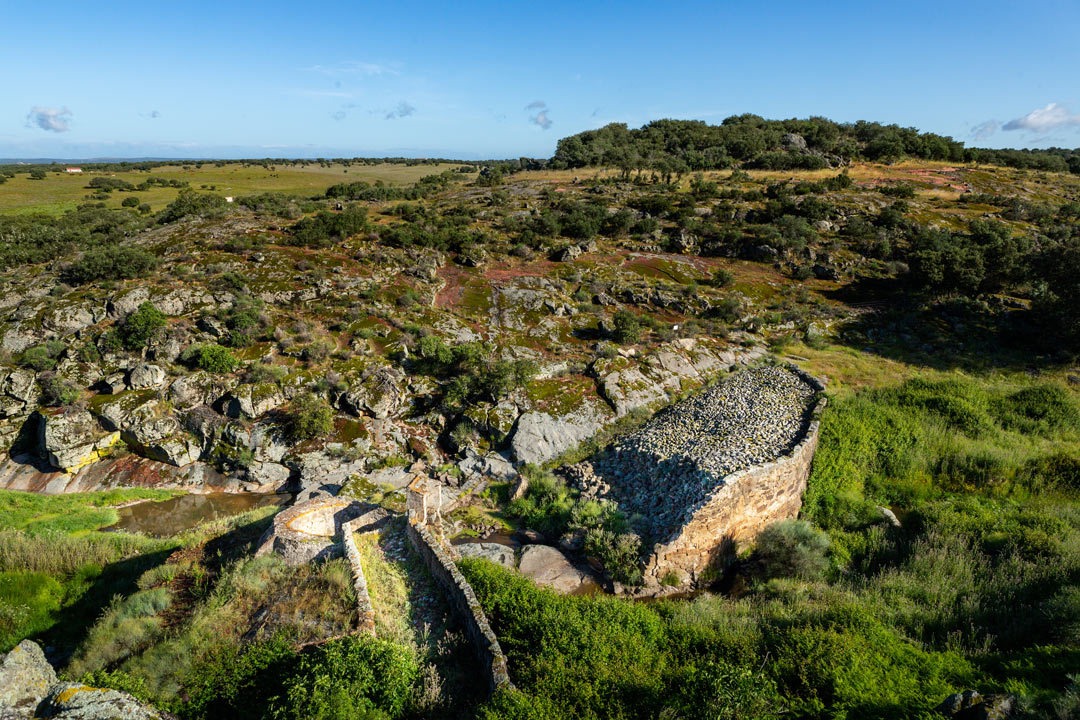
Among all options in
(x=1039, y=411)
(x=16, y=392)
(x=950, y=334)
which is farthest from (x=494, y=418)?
(x=950, y=334)

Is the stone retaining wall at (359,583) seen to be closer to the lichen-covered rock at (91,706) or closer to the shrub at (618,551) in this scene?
the lichen-covered rock at (91,706)

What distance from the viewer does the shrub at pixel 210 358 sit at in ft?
72.4

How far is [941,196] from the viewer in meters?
55.5

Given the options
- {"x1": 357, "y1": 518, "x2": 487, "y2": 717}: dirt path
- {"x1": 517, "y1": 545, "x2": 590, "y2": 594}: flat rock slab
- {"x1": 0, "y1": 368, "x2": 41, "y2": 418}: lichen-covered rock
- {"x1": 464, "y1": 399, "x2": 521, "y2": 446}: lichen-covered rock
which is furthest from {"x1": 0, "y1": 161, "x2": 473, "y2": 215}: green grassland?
{"x1": 517, "y1": 545, "x2": 590, "y2": 594}: flat rock slab

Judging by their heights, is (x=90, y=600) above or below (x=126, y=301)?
below

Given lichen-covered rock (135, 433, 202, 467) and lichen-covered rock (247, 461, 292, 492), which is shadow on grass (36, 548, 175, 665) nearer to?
lichen-covered rock (247, 461, 292, 492)

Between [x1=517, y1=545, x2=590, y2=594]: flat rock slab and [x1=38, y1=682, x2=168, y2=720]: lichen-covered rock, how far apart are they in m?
9.15

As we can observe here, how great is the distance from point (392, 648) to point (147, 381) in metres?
20.2

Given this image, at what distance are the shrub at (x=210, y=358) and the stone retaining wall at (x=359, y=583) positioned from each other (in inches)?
554

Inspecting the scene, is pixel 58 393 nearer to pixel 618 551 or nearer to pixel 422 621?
pixel 422 621

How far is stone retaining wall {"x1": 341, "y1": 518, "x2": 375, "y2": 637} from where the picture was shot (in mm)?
9477

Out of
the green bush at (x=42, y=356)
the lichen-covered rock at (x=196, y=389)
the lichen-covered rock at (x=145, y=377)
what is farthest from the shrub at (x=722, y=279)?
the green bush at (x=42, y=356)

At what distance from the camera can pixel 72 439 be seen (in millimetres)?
18922

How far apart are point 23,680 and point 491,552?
10.1 m
